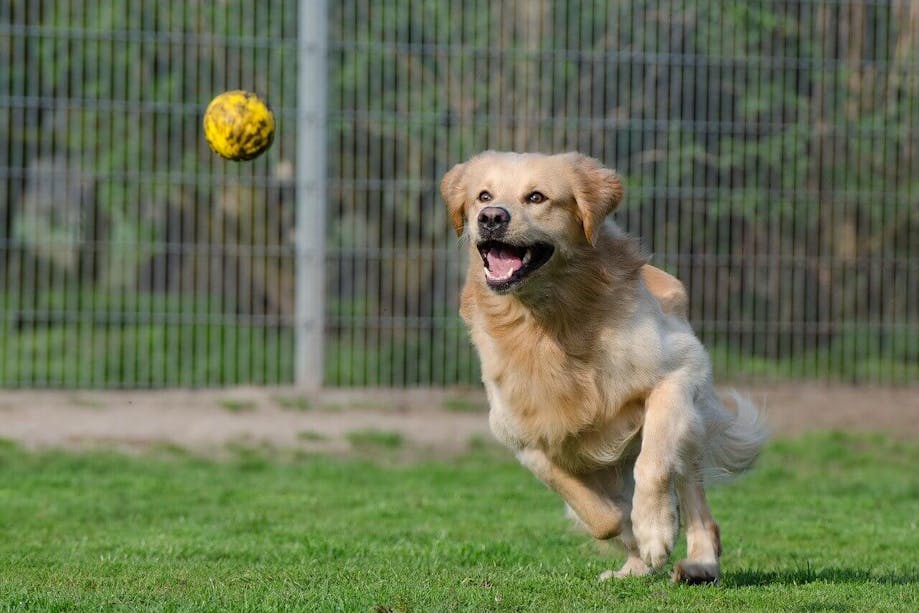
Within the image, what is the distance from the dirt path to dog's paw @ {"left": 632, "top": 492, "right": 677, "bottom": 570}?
18.3 ft

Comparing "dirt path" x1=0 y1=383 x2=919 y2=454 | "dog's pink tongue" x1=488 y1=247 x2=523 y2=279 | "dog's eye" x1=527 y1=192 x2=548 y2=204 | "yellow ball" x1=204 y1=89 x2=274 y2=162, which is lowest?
"dirt path" x1=0 y1=383 x2=919 y2=454

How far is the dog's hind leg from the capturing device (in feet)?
17.8

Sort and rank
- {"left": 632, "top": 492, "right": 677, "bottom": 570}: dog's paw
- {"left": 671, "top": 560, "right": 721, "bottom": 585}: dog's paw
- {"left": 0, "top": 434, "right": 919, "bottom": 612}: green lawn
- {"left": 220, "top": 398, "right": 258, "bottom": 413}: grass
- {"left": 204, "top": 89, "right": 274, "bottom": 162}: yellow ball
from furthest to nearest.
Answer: {"left": 220, "top": 398, "right": 258, "bottom": 413}: grass < {"left": 204, "top": 89, "right": 274, "bottom": 162}: yellow ball < {"left": 671, "top": 560, "right": 721, "bottom": 585}: dog's paw < {"left": 632, "top": 492, "right": 677, "bottom": 570}: dog's paw < {"left": 0, "top": 434, "right": 919, "bottom": 612}: green lawn

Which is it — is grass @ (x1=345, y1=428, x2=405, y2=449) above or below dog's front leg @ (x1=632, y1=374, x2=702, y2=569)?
below

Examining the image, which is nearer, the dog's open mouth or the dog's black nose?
the dog's black nose

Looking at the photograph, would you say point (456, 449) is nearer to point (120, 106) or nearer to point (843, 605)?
point (120, 106)

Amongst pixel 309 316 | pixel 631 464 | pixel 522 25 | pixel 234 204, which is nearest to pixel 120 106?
pixel 234 204

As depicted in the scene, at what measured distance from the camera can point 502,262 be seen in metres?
5.64

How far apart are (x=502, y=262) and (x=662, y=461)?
96cm

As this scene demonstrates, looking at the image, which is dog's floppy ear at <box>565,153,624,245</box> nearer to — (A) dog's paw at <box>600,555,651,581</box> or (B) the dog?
(B) the dog

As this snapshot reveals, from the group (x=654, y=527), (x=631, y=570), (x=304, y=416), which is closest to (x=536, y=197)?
(x=654, y=527)

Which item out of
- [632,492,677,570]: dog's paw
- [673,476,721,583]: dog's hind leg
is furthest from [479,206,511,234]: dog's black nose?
[673,476,721,583]: dog's hind leg

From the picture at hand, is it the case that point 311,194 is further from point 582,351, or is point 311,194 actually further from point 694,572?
point 694,572

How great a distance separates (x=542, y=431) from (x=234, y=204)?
6405mm
